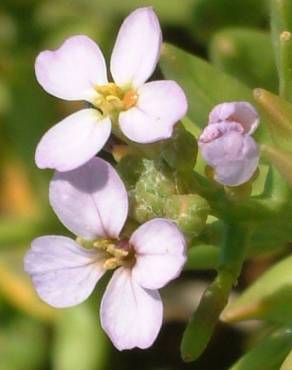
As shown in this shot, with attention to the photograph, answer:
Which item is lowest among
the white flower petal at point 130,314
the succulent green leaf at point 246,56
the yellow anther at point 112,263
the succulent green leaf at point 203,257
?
the succulent green leaf at point 203,257

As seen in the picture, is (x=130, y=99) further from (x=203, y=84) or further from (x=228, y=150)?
(x=203, y=84)

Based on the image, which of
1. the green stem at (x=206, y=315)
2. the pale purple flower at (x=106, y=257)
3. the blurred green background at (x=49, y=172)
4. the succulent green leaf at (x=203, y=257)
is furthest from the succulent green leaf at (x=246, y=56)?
the pale purple flower at (x=106, y=257)

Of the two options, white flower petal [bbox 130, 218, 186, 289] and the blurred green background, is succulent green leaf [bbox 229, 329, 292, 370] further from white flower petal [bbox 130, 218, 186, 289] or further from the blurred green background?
the blurred green background

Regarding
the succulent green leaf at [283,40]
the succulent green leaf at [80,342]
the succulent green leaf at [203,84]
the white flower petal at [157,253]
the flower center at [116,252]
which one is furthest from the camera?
the succulent green leaf at [80,342]

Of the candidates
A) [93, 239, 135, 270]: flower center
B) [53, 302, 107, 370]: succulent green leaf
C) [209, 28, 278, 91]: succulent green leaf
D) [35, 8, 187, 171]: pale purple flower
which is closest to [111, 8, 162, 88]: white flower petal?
[35, 8, 187, 171]: pale purple flower

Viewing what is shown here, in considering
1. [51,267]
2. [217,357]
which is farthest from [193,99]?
[217,357]

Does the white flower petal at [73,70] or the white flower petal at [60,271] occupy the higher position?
the white flower petal at [73,70]

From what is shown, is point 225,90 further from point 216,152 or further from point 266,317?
point 216,152

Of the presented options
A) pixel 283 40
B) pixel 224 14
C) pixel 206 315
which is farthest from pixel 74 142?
pixel 224 14

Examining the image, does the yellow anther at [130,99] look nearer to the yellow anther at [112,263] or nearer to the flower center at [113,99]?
the flower center at [113,99]
